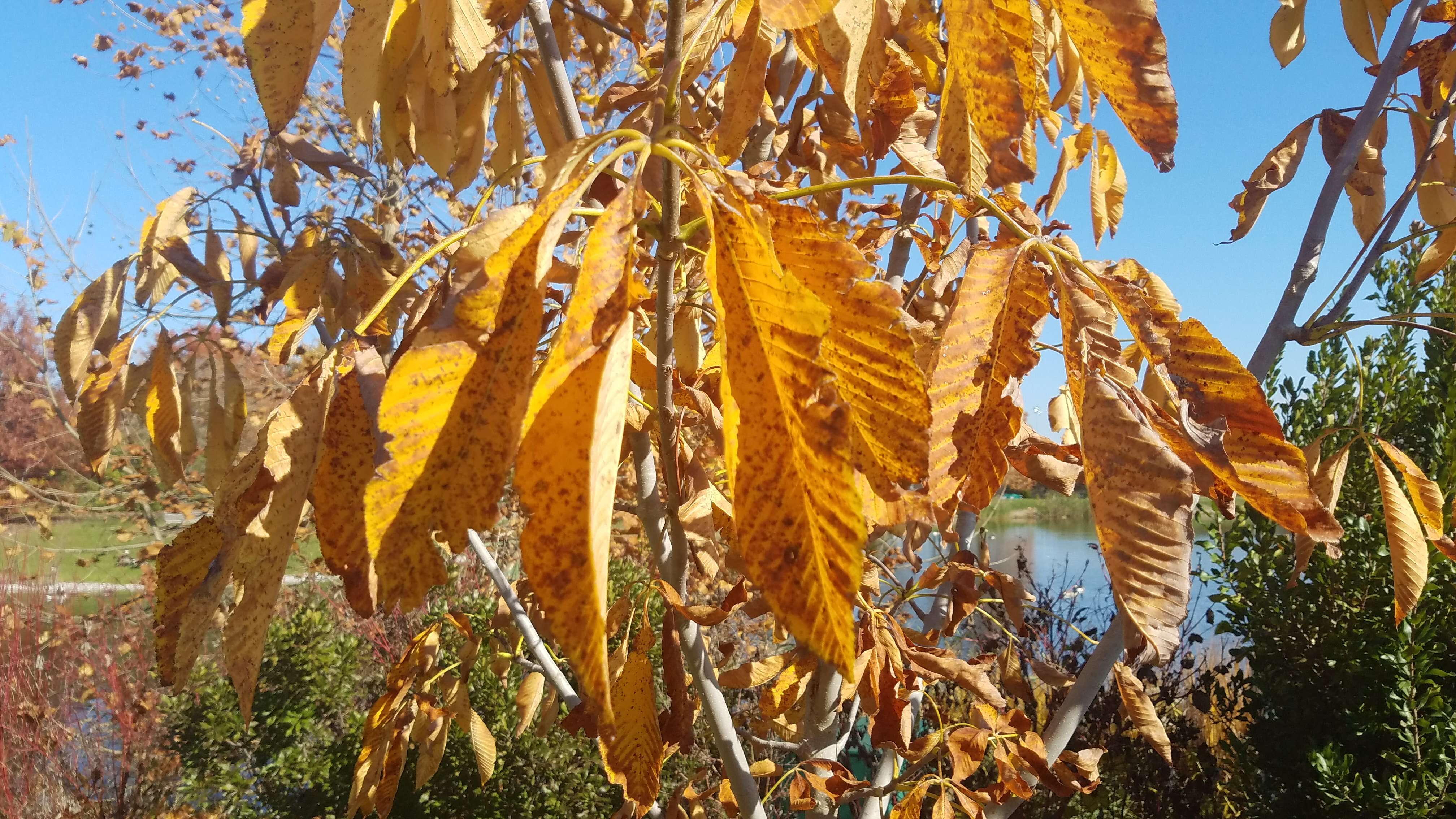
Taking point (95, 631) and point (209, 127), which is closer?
point (209, 127)

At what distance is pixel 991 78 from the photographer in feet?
1.32

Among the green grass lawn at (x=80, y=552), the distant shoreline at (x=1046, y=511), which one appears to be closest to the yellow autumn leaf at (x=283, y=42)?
the green grass lawn at (x=80, y=552)

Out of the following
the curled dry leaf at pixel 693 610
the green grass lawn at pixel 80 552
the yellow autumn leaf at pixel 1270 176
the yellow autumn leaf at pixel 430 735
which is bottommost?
the green grass lawn at pixel 80 552

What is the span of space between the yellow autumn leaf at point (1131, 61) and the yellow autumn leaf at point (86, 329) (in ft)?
4.24

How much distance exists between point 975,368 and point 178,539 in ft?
1.64

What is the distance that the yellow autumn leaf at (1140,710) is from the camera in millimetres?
1037

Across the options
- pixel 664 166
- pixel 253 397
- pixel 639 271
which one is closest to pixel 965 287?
pixel 664 166

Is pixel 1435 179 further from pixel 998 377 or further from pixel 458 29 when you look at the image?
pixel 458 29

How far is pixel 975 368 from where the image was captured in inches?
18.0

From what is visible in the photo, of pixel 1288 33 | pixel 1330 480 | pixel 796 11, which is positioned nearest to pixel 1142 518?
pixel 796 11

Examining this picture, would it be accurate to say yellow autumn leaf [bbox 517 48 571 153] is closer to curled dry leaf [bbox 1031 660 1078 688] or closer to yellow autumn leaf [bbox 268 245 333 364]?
yellow autumn leaf [bbox 268 245 333 364]

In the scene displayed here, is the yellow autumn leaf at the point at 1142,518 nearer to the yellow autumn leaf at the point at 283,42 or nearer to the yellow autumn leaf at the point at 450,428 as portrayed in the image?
the yellow autumn leaf at the point at 450,428

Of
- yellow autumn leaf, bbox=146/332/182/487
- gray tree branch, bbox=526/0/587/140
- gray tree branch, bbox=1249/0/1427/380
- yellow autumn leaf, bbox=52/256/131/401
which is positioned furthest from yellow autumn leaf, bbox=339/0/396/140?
gray tree branch, bbox=1249/0/1427/380

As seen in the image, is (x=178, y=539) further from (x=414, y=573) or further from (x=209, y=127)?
(x=209, y=127)
